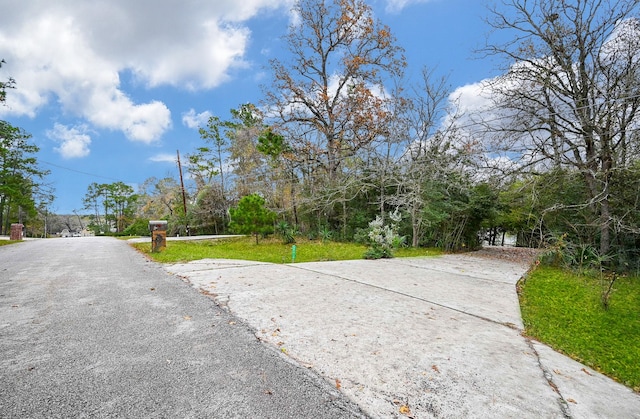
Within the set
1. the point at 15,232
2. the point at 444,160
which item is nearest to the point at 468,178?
the point at 444,160

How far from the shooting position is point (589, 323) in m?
3.70

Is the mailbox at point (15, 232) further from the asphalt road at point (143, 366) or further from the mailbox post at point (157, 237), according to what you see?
the asphalt road at point (143, 366)

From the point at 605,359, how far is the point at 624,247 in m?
6.87

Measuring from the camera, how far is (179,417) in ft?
5.14

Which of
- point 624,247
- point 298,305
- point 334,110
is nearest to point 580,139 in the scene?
point 624,247

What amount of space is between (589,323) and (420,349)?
8.77ft

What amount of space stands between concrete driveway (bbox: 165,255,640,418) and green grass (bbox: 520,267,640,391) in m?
0.23

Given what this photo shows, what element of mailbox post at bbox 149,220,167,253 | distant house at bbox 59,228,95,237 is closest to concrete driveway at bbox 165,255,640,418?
mailbox post at bbox 149,220,167,253

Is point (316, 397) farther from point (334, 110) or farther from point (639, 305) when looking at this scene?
point (334, 110)

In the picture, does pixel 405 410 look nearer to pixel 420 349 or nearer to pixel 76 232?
pixel 420 349

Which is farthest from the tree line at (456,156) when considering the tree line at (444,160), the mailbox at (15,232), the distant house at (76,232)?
the distant house at (76,232)

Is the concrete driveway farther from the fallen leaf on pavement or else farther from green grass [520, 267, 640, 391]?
green grass [520, 267, 640, 391]

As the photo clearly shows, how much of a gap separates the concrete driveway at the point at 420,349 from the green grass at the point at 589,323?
9.2 inches

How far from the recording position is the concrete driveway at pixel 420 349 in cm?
185
